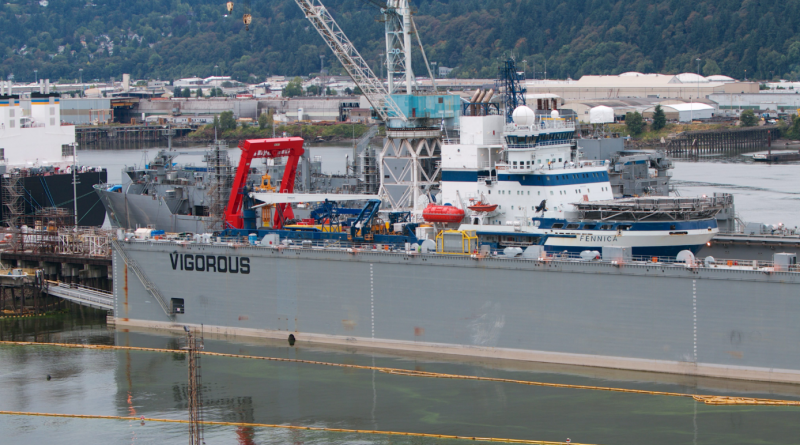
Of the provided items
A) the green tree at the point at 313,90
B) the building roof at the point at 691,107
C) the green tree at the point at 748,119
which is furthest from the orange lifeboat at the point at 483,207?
the green tree at the point at 313,90

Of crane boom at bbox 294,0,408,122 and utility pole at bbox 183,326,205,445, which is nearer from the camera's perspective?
utility pole at bbox 183,326,205,445

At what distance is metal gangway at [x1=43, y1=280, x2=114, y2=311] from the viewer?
38.9 m

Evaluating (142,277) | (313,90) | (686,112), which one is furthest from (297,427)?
(313,90)

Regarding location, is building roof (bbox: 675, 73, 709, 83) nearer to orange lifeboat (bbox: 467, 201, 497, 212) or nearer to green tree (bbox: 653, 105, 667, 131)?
green tree (bbox: 653, 105, 667, 131)

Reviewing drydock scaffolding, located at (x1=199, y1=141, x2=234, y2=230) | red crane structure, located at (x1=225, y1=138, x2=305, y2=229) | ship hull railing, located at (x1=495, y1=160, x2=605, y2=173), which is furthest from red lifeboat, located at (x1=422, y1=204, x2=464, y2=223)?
drydock scaffolding, located at (x1=199, y1=141, x2=234, y2=230)

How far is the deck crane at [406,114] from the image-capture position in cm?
4188

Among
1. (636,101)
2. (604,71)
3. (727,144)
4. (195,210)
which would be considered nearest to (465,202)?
(195,210)

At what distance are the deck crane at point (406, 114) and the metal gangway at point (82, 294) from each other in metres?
11.5

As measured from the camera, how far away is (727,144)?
106938mm

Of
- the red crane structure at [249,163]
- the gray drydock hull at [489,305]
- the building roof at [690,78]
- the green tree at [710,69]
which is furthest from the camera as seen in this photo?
the green tree at [710,69]

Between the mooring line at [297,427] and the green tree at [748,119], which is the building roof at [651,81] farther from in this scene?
the mooring line at [297,427]

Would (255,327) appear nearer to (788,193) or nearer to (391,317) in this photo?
(391,317)

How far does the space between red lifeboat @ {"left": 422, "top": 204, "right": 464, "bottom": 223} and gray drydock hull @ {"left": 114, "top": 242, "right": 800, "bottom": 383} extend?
6.88ft

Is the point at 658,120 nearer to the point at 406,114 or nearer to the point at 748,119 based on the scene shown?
the point at 748,119
